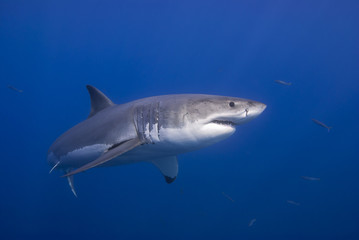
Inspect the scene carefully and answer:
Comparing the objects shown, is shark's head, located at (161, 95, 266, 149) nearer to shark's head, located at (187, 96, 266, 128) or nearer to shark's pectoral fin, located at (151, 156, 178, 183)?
shark's head, located at (187, 96, 266, 128)

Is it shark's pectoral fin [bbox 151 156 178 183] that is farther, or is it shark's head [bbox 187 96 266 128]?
shark's pectoral fin [bbox 151 156 178 183]

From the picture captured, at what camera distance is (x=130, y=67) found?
49312 mm

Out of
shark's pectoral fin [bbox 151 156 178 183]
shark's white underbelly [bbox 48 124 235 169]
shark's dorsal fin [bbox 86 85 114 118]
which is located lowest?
shark's pectoral fin [bbox 151 156 178 183]

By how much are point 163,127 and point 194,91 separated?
36.4 m

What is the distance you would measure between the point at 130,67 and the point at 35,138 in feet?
77.8

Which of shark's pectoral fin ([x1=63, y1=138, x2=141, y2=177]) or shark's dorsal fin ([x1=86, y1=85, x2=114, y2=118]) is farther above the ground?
shark's dorsal fin ([x1=86, y1=85, x2=114, y2=118])

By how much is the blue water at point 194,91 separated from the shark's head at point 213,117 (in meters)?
14.6

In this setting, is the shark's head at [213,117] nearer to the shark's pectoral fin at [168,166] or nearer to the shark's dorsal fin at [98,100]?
the shark's pectoral fin at [168,166]

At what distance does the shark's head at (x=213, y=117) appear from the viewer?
2.40 metres

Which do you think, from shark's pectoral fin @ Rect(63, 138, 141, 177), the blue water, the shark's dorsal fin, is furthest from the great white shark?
the blue water

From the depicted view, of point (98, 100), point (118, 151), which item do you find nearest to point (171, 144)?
point (118, 151)

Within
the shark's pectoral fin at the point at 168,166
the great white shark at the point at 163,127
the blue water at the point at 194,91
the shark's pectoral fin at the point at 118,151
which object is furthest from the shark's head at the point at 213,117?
the blue water at the point at 194,91

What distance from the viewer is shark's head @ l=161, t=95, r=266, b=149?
2.40m

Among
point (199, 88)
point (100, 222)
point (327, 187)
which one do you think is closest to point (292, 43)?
point (199, 88)
